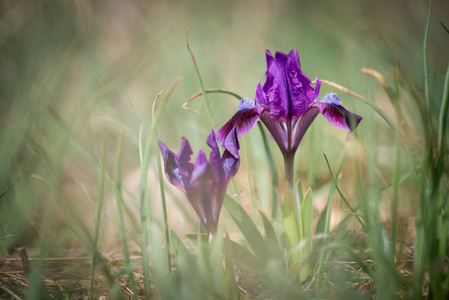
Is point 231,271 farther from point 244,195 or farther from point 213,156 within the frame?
point 244,195

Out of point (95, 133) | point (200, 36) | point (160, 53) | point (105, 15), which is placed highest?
point (105, 15)

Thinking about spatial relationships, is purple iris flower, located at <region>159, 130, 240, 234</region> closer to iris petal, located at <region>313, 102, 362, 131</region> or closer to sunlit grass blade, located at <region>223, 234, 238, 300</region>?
sunlit grass blade, located at <region>223, 234, 238, 300</region>

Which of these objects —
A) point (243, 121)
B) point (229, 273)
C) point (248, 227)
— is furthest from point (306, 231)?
point (243, 121)

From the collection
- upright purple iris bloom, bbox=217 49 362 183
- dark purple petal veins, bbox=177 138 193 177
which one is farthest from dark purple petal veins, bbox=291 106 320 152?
dark purple petal veins, bbox=177 138 193 177

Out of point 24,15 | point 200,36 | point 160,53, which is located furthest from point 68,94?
point 200,36

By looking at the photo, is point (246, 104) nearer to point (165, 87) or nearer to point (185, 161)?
point (185, 161)

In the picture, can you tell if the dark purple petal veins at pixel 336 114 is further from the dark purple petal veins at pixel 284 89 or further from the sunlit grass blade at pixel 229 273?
the sunlit grass blade at pixel 229 273

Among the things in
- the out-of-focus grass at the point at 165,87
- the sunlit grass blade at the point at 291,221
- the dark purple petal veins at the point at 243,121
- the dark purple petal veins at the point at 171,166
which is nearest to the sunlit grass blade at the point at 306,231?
the sunlit grass blade at the point at 291,221
